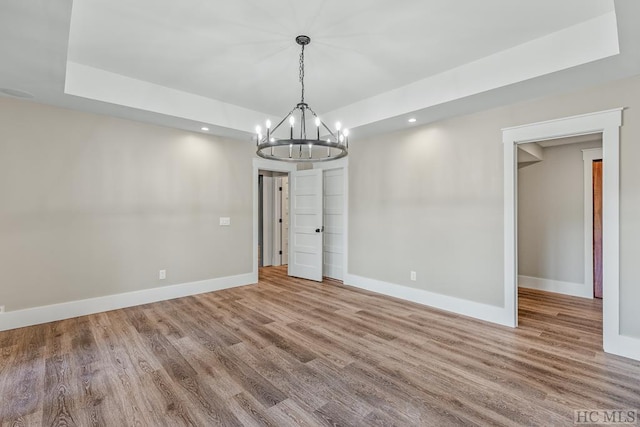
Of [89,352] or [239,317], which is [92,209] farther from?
[239,317]

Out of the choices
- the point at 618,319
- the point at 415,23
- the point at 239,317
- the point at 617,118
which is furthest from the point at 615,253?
the point at 239,317

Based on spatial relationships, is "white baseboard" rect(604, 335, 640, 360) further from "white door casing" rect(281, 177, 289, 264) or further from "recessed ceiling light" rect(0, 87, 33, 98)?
"recessed ceiling light" rect(0, 87, 33, 98)

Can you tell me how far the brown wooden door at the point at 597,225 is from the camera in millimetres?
4512

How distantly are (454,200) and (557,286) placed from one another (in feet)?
8.67

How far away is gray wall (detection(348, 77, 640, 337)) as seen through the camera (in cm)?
276

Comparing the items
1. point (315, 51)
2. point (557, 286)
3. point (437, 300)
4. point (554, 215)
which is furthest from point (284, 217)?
point (557, 286)

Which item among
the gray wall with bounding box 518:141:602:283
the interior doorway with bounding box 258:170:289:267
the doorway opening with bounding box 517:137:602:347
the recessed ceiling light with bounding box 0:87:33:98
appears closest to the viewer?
the recessed ceiling light with bounding box 0:87:33:98

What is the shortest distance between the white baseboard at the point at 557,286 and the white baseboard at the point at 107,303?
492cm

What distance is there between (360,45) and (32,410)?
3.83 metres

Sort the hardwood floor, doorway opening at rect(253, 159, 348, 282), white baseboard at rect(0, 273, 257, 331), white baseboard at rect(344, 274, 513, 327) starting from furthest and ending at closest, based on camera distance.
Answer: doorway opening at rect(253, 159, 348, 282), white baseboard at rect(344, 274, 513, 327), white baseboard at rect(0, 273, 257, 331), the hardwood floor

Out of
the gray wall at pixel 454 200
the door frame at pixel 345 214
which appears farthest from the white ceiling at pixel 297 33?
the door frame at pixel 345 214

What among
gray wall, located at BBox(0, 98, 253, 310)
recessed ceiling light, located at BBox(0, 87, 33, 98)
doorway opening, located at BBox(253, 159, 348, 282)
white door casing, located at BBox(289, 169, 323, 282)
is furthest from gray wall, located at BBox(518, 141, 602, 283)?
recessed ceiling light, located at BBox(0, 87, 33, 98)

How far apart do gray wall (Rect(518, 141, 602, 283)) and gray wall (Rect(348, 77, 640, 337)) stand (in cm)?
217

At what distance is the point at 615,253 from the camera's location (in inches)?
110
